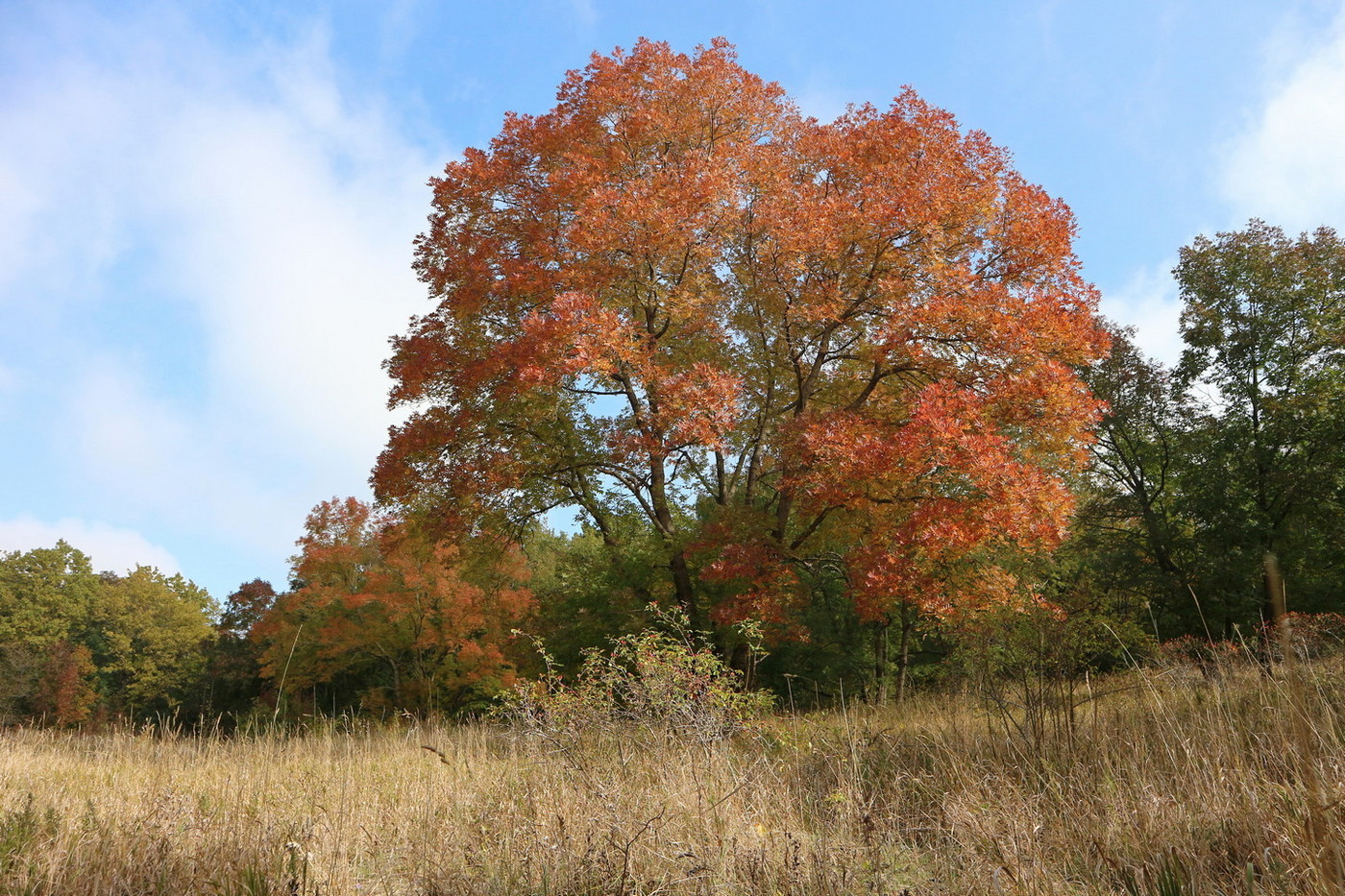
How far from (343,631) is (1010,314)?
18933mm

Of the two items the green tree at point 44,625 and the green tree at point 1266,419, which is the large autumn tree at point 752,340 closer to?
the green tree at point 1266,419

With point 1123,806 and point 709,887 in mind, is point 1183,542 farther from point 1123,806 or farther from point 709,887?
point 709,887

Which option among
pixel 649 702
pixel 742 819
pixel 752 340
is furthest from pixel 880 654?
pixel 742 819

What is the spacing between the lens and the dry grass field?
3982 mm

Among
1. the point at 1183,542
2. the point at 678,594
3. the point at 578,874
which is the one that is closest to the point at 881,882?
the point at 578,874

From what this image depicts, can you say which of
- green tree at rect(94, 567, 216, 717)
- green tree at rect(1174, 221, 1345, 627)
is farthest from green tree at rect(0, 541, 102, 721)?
Answer: green tree at rect(1174, 221, 1345, 627)

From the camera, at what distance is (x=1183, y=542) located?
A: 20297 mm

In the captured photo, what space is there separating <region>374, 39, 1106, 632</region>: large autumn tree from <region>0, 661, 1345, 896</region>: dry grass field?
3.68 meters

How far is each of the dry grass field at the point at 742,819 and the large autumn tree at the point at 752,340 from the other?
368cm

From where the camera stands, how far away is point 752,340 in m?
14.7

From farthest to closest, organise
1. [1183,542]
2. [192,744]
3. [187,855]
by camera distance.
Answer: [1183,542]
[192,744]
[187,855]

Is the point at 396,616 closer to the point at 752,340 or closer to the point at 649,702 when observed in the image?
the point at 752,340

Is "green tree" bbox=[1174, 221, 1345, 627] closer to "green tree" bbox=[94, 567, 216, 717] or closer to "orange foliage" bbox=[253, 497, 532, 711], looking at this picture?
"orange foliage" bbox=[253, 497, 532, 711]

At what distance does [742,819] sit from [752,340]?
35.3ft
